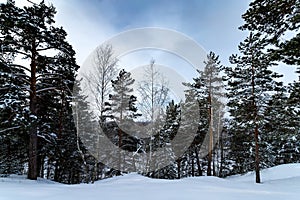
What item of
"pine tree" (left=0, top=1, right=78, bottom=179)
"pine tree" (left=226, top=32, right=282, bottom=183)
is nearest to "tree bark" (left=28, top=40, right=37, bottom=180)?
"pine tree" (left=0, top=1, right=78, bottom=179)

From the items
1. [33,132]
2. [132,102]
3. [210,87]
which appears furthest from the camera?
[132,102]

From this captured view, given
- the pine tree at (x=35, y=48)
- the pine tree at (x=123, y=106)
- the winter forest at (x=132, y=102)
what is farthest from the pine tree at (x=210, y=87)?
the pine tree at (x=35, y=48)

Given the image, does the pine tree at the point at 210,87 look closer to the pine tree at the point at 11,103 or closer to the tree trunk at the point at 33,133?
the tree trunk at the point at 33,133

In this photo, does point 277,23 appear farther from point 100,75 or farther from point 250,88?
point 100,75

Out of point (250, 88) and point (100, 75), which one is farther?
point (250, 88)

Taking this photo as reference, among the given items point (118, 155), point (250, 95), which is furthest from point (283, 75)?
point (118, 155)

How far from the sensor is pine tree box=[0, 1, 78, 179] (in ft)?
28.8

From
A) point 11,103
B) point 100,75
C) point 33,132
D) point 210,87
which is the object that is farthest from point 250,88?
point 11,103

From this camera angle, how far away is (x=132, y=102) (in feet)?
63.1

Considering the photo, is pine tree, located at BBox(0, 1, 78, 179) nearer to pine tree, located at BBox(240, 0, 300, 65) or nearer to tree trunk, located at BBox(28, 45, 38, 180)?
tree trunk, located at BBox(28, 45, 38, 180)

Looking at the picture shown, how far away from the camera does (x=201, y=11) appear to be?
1276 centimetres

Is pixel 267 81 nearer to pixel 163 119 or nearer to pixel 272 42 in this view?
pixel 272 42

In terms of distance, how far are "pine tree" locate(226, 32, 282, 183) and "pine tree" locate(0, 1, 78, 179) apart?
10.1 m

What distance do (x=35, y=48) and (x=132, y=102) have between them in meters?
10.2
